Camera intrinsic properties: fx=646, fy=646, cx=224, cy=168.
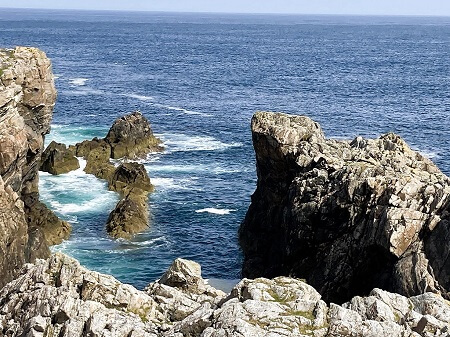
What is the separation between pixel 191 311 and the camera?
3119 cm

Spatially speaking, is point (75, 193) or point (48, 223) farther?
point (75, 193)

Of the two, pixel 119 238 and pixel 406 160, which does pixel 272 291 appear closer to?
pixel 406 160

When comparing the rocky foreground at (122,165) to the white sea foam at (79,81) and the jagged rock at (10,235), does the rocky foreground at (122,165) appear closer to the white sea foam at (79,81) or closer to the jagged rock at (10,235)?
the jagged rock at (10,235)

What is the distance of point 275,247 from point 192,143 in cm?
4607

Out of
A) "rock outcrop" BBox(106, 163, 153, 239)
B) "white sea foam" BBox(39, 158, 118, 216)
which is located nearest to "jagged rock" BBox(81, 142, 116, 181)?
"white sea foam" BBox(39, 158, 118, 216)

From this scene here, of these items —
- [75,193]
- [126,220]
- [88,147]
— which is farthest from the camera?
[88,147]

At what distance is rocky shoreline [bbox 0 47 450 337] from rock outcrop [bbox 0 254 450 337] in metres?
0.07

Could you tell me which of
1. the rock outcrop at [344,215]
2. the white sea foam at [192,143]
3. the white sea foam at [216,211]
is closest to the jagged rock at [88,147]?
the white sea foam at [192,143]

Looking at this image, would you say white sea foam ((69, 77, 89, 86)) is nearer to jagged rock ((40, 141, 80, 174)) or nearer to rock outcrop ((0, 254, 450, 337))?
jagged rock ((40, 141, 80, 174))

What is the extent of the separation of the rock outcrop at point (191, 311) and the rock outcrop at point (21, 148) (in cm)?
1765

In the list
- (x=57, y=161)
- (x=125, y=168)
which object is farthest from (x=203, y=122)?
(x=125, y=168)

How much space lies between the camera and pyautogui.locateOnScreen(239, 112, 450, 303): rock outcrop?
132 ft

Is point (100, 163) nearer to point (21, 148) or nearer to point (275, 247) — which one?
point (21, 148)

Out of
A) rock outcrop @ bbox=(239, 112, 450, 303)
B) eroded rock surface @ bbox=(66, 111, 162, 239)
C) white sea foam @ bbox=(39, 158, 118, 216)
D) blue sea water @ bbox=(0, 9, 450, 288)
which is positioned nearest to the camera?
rock outcrop @ bbox=(239, 112, 450, 303)
